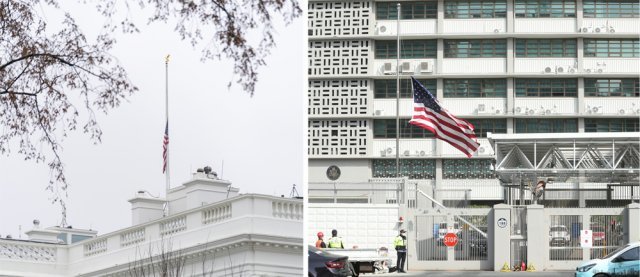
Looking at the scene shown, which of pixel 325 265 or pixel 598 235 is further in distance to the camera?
pixel 598 235

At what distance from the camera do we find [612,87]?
32406 millimetres

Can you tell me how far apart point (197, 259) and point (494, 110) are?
25763mm

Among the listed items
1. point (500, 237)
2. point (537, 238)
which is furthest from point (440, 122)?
point (537, 238)

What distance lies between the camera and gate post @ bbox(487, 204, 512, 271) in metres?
16.7

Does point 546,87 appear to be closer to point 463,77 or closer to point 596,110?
point 596,110

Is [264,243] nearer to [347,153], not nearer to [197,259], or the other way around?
[197,259]

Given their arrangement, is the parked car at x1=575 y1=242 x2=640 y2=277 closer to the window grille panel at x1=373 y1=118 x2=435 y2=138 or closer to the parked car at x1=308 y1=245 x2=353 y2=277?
the parked car at x1=308 y1=245 x2=353 y2=277

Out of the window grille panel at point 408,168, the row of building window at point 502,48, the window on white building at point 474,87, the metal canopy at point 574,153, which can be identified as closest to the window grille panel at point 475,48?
the row of building window at point 502,48

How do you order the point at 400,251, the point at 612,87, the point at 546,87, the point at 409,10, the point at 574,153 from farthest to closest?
the point at 409,10, the point at 546,87, the point at 612,87, the point at 574,153, the point at 400,251

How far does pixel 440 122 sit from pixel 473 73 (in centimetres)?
1480

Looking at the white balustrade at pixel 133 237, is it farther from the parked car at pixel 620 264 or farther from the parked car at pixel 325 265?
the parked car at pixel 620 264

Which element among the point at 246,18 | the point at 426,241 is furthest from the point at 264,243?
the point at 426,241

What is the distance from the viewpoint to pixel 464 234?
1723cm

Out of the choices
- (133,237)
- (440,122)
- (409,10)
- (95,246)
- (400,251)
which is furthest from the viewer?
(409,10)
